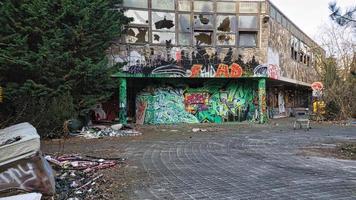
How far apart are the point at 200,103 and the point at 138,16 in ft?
22.3

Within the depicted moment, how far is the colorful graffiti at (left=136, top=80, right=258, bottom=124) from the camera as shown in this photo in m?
27.0

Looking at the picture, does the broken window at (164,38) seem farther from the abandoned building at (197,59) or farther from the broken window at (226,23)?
the broken window at (226,23)

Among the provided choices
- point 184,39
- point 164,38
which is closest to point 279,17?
point 184,39

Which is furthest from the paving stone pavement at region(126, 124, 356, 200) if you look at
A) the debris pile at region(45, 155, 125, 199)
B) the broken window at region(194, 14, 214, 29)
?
the broken window at region(194, 14, 214, 29)

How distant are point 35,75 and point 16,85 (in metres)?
0.83

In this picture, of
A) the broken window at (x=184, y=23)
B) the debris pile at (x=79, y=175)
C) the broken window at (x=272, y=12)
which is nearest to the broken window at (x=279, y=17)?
the broken window at (x=272, y=12)

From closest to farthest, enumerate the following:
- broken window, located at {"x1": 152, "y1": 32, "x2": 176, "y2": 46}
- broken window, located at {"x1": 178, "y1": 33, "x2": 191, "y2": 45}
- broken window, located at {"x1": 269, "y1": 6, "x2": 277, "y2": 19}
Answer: broken window, located at {"x1": 152, "y1": 32, "x2": 176, "y2": 46} < broken window, located at {"x1": 178, "y1": 33, "x2": 191, "y2": 45} < broken window, located at {"x1": 269, "y1": 6, "x2": 277, "y2": 19}

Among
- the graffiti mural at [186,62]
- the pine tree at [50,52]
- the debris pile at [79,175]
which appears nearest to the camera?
the debris pile at [79,175]

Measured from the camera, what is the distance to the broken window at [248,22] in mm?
26328

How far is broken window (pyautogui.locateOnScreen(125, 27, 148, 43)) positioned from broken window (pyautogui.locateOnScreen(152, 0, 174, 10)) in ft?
4.80

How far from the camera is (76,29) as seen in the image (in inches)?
714

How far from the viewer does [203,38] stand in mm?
25875

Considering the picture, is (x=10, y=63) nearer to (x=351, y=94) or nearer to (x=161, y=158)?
(x=161, y=158)

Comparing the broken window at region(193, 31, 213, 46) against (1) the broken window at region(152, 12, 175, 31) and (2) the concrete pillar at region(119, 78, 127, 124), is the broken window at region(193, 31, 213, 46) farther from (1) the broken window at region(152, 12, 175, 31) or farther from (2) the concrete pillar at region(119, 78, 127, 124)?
(2) the concrete pillar at region(119, 78, 127, 124)
